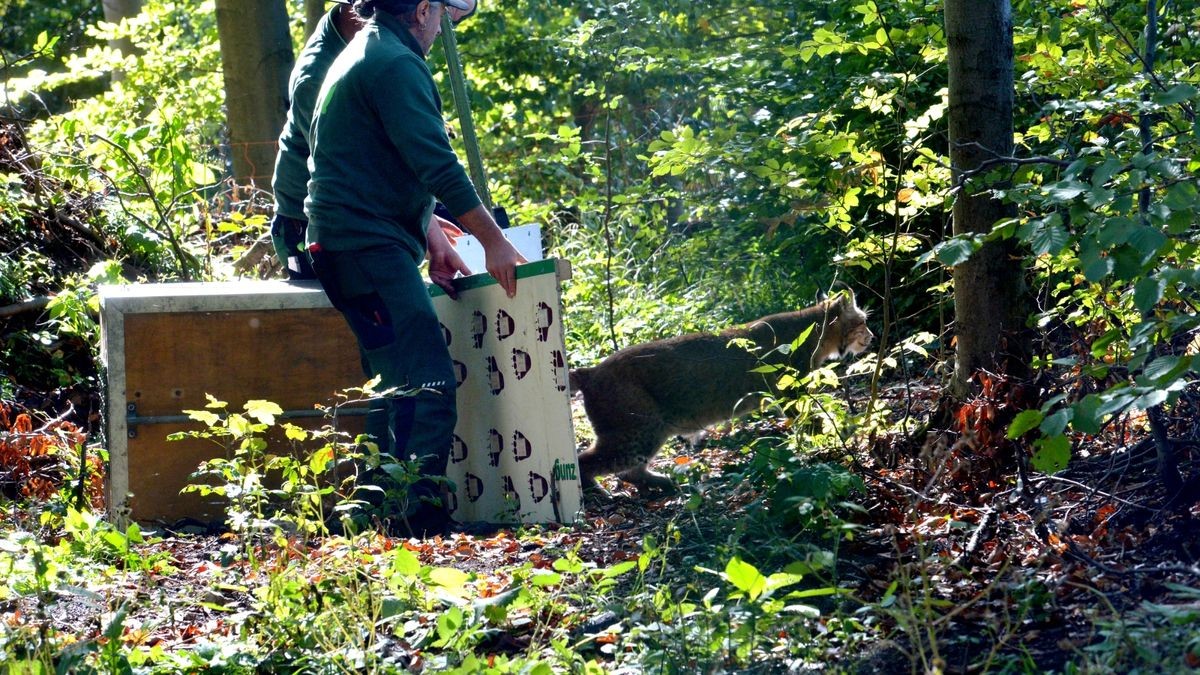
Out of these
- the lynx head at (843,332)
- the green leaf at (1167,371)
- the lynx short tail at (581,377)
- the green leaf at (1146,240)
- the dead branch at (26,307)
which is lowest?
the lynx short tail at (581,377)

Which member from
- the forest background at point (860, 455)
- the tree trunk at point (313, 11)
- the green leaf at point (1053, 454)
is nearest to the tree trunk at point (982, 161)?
the forest background at point (860, 455)

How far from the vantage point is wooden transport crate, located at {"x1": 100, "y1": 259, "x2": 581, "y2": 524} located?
5.13 meters

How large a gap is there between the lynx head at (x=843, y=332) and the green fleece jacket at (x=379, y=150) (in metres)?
2.86

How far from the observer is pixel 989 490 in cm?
409

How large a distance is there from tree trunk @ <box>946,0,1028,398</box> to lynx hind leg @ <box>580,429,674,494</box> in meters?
1.94

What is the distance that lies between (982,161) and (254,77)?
680cm

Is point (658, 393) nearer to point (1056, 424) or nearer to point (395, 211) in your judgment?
point (395, 211)

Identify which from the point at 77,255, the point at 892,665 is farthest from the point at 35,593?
the point at 77,255

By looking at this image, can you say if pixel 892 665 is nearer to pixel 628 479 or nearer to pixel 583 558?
pixel 583 558

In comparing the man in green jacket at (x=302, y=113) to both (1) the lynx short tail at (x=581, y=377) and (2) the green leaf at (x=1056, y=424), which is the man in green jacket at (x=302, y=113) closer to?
(1) the lynx short tail at (x=581, y=377)

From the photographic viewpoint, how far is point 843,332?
7262 millimetres

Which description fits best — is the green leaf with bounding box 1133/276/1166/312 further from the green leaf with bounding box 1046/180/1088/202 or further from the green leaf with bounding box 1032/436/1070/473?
the green leaf with bounding box 1032/436/1070/473

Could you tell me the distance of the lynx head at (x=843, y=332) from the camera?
23.5 feet

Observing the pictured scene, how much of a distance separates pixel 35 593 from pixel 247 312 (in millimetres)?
2084
